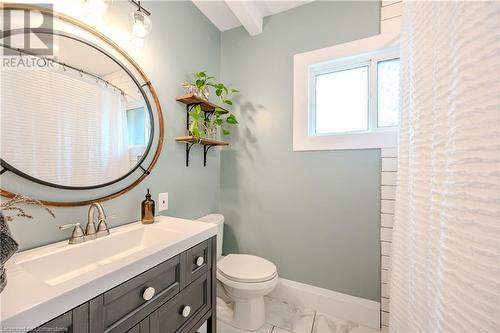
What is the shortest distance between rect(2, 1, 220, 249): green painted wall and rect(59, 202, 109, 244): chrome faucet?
2.3 inches

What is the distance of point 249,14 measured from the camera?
62.8 inches

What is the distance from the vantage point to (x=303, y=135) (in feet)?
5.47

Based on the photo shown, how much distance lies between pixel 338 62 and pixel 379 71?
32 cm

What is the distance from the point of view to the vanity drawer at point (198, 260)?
94 centimetres

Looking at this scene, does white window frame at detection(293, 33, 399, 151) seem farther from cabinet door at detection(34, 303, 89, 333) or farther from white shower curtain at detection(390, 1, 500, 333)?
cabinet door at detection(34, 303, 89, 333)

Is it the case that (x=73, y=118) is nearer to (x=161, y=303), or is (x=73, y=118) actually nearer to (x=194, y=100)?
(x=194, y=100)

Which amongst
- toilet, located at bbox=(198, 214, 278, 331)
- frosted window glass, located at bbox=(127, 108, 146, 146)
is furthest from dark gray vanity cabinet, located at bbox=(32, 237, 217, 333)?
frosted window glass, located at bbox=(127, 108, 146, 146)

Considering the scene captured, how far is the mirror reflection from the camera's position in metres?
0.79

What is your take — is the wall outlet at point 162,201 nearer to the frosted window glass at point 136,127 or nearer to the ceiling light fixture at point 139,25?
the frosted window glass at point 136,127

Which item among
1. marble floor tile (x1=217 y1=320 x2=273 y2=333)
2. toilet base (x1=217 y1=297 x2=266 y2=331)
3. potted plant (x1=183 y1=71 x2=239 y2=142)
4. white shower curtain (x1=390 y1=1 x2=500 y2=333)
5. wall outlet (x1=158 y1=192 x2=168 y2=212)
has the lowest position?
marble floor tile (x1=217 y1=320 x2=273 y2=333)

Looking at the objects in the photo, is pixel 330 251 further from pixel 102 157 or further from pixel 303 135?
pixel 102 157

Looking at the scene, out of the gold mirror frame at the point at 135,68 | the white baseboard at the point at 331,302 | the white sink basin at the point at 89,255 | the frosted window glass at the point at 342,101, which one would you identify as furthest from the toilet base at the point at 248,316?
the frosted window glass at the point at 342,101

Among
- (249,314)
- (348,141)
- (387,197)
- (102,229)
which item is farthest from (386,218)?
(102,229)

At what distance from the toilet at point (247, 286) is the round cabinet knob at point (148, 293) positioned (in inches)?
27.5
